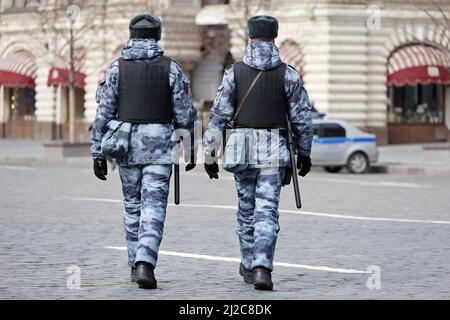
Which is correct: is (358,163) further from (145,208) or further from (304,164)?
(145,208)

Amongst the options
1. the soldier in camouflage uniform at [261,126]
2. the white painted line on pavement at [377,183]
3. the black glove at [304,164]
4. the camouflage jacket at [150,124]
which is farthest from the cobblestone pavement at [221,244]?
the white painted line on pavement at [377,183]

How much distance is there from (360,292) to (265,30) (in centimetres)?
202

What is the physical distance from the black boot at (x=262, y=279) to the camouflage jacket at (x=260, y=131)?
0.78 metres

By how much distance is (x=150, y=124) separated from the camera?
39.7 ft

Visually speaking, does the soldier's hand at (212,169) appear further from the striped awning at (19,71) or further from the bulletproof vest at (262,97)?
the striped awning at (19,71)

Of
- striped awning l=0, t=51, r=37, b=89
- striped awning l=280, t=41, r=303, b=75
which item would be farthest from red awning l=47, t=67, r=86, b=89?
striped awning l=280, t=41, r=303, b=75

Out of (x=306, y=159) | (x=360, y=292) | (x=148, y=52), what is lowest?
(x=360, y=292)

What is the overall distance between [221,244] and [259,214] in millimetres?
3766

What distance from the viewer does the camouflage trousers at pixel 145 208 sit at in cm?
1191

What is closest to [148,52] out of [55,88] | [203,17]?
[203,17]

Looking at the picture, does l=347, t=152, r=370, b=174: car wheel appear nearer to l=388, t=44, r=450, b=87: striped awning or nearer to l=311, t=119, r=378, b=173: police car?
l=311, t=119, r=378, b=173: police car

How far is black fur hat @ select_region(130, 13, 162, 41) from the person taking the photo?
39.7 feet

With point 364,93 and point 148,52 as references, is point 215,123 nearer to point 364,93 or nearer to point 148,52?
point 148,52

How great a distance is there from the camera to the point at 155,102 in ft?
39.7
